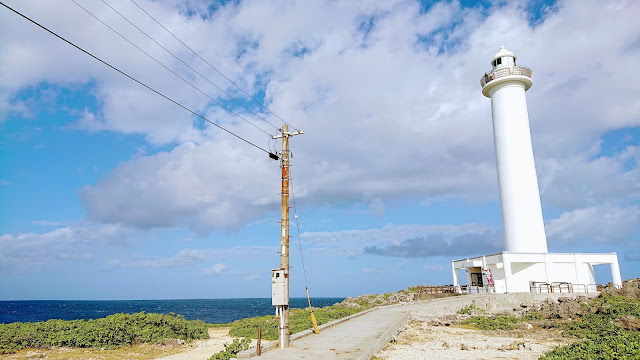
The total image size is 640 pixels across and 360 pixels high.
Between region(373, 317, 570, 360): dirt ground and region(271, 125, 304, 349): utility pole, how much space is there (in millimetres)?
3171

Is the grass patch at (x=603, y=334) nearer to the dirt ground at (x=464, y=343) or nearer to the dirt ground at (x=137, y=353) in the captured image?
the dirt ground at (x=464, y=343)

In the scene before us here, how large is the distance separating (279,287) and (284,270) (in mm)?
577

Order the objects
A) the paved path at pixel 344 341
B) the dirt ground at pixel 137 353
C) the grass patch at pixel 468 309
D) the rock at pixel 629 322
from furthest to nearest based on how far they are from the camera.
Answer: the grass patch at pixel 468 309 < the rock at pixel 629 322 < the dirt ground at pixel 137 353 < the paved path at pixel 344 341

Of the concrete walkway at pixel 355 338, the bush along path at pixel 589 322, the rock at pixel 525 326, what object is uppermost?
the concrete walkway at pixel 355 338

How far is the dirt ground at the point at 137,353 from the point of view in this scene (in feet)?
54.8

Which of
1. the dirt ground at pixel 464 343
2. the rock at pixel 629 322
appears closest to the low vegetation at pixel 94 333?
the dirt ground at pixel 464 343

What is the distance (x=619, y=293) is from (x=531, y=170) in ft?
39.1

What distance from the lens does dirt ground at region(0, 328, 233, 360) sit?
54.8 feet

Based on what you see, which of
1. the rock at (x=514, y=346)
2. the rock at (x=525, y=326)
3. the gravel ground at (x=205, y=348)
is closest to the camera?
the rock at (x=514, y=346)

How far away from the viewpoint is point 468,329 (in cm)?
2219

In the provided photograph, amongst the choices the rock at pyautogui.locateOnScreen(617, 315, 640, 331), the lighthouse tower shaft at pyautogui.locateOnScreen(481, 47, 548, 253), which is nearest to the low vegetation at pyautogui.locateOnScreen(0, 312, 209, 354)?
the rock at pyautogui.locateOnScreen(617, 315, 640, 331)

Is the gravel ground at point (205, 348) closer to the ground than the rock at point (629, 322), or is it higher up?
closer to the ground

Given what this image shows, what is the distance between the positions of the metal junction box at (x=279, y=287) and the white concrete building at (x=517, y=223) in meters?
24.4

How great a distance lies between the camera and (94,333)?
18562mm
